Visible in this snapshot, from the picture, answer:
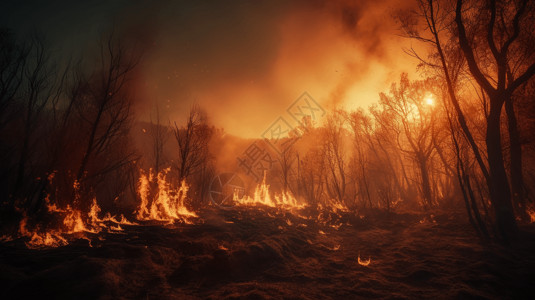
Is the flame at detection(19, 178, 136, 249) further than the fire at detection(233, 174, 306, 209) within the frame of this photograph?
No

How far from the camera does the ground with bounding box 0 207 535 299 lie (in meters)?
3.49

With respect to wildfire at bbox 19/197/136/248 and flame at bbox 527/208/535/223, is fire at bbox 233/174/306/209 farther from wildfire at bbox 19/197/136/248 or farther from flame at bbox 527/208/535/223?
flame at bbox 527/208/535/223

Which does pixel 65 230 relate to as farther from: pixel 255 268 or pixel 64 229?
pixel 255 268

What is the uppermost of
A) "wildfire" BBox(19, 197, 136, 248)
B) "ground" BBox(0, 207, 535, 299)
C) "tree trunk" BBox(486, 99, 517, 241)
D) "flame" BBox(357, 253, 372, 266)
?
"tree trunk" BBox(486, 99, 517, 241)

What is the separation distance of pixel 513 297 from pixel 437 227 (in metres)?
6.87

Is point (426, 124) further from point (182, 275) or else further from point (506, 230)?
point (182, 275)

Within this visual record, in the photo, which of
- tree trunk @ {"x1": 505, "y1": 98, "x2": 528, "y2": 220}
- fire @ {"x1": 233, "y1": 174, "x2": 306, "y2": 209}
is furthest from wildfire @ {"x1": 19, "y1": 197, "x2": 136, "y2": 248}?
tree trunk @ {"x1": 505, "y1": 98, "x2": 528, "y2": 220}

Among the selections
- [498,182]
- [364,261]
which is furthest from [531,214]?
[364,261]

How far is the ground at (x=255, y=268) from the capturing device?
349cm

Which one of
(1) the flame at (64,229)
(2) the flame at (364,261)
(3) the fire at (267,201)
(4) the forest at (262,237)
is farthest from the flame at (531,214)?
(1) the flame at (64,229)

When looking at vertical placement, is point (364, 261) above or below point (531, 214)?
below

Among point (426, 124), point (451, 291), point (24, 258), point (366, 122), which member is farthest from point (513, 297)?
point (366, 122)

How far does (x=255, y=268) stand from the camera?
5.52 metres

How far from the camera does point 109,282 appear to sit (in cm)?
341
